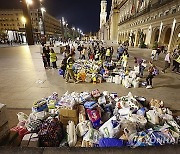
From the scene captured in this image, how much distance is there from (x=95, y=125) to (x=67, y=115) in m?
0.74

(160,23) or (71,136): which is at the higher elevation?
(160,23)

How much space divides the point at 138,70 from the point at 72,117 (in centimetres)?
660

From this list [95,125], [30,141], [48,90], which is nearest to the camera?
[30,141]

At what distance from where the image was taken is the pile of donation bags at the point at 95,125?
8.92 feet

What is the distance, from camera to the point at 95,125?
11.6 ft

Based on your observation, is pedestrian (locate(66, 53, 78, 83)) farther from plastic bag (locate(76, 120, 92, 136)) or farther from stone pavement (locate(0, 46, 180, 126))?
plastic bag (locate(76, 120, 92, 136))

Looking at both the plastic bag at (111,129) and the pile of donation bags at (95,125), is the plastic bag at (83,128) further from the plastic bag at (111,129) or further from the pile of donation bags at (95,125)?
the plastic bag at (111,129)

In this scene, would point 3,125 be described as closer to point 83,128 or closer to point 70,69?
point 83,128

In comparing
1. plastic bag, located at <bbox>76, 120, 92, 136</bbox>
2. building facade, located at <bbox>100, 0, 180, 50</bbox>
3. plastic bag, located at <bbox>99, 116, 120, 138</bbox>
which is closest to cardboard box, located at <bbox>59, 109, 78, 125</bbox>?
plastic bag, located at <bbox>76, 120, 92, 136</bbox>

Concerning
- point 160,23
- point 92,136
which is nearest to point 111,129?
point 92,136

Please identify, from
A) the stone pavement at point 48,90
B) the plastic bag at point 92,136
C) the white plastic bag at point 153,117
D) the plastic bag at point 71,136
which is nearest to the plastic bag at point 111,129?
the plastic bag at point 92,136

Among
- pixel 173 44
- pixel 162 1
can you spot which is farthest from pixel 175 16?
pixel 162 1

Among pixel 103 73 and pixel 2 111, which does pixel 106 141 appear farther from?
pixel 103 73

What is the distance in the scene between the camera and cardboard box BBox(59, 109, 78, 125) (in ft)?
11.9
